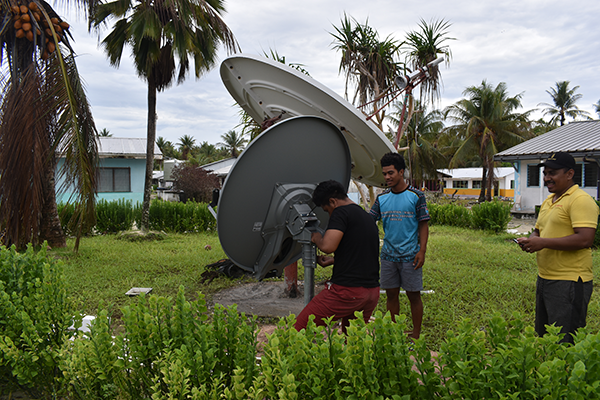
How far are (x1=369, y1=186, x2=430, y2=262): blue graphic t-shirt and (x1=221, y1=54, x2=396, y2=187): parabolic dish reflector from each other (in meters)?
0.50

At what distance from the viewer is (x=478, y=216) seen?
12.0 metres

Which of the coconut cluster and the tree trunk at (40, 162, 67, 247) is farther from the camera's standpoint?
the tree trunk at (40, 162, 67, 247)

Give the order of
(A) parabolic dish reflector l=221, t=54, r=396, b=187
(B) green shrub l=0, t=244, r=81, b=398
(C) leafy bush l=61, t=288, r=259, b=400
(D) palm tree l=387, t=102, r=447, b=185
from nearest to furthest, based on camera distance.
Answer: (C) leafy bush l=61, t=288, r=259, b=400
(B) green shrub l=0, t=244, r=81, b=398
(A) parabolic dish reflector l=221, t=54, r=396, b=187
(D) palm tree l=387, t=102, r=447, b=185

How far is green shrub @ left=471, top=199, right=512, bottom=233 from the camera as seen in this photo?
11.4 m

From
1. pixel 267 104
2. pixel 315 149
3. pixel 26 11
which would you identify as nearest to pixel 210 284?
pixel 267 104

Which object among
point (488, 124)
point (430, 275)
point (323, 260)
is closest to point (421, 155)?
point (488, 124)

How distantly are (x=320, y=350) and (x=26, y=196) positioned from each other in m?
4.92

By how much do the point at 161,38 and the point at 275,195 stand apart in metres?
9.12

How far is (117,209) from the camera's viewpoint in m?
11.8

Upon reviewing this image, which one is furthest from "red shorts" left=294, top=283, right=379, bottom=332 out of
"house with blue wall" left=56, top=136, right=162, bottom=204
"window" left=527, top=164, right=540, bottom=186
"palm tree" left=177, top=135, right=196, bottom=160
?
"palm tree" left=177, top=135, right=196, bottom=160

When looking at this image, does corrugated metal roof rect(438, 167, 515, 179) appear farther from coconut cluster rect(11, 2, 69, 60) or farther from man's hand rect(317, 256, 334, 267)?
man's hand rect(317, 256, 334, 267)

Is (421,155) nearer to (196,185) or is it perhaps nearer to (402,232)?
(196,185)

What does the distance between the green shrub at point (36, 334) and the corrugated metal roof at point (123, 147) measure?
48.3ft

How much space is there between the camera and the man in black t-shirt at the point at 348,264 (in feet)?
8.63
